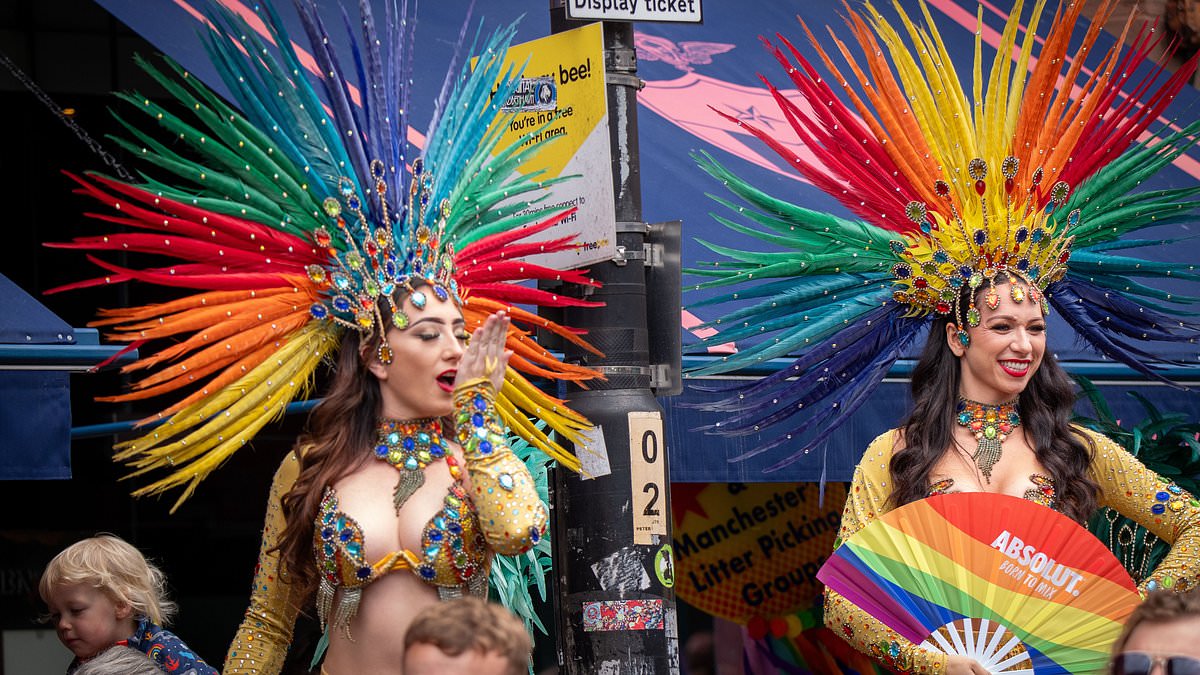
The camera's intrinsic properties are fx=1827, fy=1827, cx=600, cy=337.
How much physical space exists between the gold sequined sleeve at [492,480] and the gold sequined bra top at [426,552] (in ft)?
0.31

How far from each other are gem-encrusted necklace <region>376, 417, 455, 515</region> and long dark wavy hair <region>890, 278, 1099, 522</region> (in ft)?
4.86

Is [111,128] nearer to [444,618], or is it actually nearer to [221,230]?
[221,230]

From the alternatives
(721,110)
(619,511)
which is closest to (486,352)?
(619,511)

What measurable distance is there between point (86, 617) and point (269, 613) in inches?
36.7

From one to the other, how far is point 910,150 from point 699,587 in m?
2.81

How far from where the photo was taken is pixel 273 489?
4.79 meters

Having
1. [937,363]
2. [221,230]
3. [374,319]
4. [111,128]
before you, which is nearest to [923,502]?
[937,363]

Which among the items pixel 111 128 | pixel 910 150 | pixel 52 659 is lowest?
pixel 52 659

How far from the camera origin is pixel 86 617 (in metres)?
5.39

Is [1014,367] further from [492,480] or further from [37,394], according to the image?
[37,394]

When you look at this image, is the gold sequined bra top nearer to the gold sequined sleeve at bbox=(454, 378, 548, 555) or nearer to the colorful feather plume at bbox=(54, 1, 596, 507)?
the gold sequined sleeve at bbox=(454, 378, 548, 555)

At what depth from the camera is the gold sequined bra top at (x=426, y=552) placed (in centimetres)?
444

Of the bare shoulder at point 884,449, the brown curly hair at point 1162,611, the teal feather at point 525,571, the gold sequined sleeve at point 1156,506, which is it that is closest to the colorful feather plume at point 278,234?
the bare shoulder at point 884,449

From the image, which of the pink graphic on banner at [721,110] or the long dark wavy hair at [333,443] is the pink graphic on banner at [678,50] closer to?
the pink graphic on banner at [721,110]
